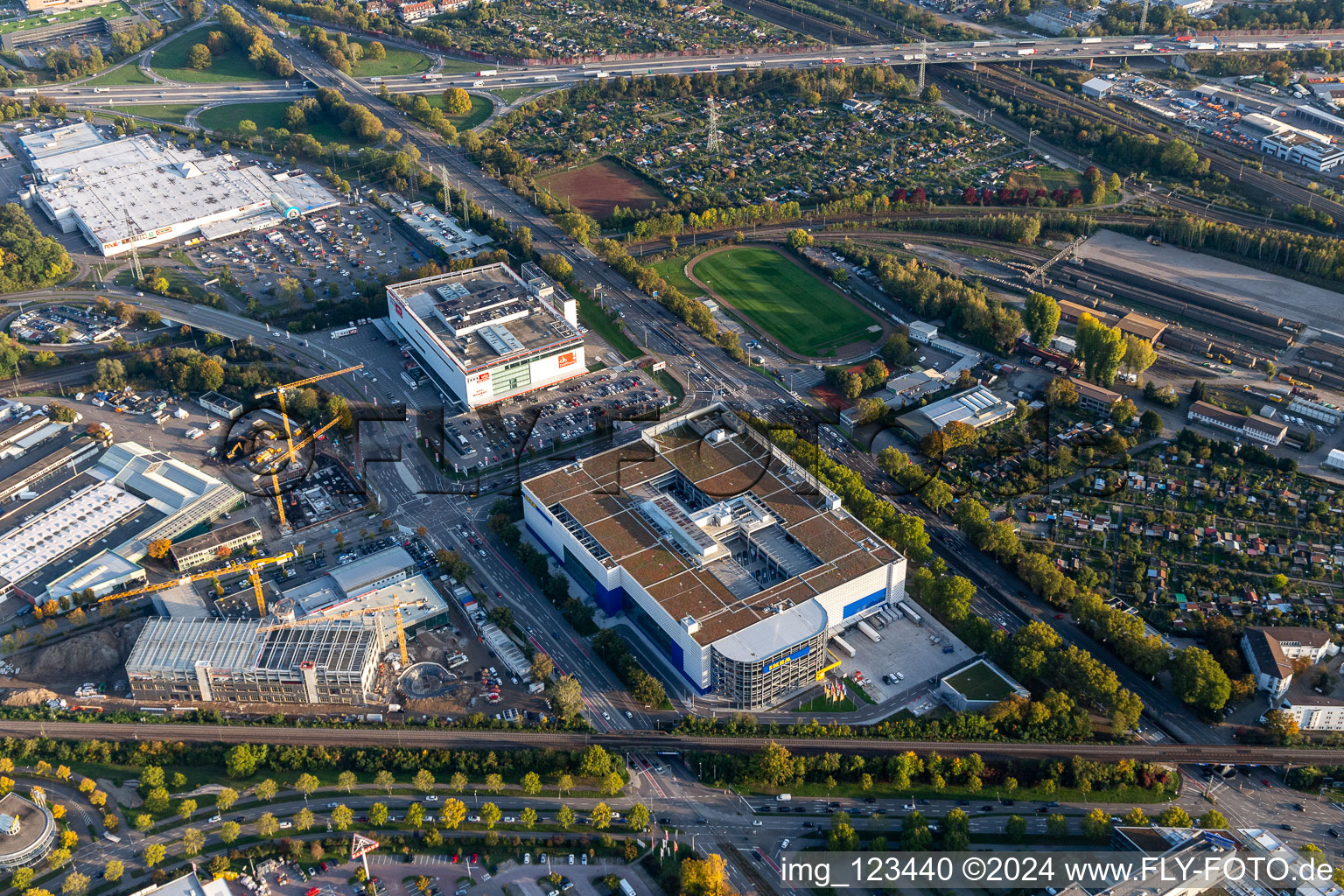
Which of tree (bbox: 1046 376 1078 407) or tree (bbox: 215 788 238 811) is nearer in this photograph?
tree (bbox: 215 788 238 811)

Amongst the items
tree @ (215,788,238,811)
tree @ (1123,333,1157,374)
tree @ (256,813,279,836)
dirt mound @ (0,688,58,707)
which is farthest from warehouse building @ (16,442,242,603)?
tree @ (1123,333,1157,374)

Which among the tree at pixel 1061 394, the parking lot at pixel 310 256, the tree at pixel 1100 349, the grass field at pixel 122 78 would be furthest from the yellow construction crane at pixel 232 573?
the grass field at pixel 122 78

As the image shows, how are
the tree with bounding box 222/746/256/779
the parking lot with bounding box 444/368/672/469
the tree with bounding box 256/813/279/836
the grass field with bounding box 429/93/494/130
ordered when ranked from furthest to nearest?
1. the grass field with bounding box 429/93/494/130
2. the parking lot with bounding box 444/368/672/469
3. the tree with bounding box 222/746/256/779
4. the tree with bounding box 256/813/279/836

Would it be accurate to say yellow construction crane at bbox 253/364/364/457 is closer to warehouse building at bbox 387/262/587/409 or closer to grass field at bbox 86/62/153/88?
warehouse building at bbox 387/262/587/409

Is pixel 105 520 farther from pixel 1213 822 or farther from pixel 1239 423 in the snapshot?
pixel 1239 423

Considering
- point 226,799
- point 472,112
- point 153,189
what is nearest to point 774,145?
point 472,112

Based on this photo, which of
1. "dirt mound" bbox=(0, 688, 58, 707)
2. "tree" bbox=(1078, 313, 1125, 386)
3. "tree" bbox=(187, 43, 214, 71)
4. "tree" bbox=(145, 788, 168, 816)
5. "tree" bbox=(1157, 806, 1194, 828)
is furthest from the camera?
"tree" bbox=(187, 43, 214, 71)

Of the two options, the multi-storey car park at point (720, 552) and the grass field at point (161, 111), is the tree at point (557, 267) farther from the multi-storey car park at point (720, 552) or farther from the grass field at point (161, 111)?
the grass field at point (161, 111)
